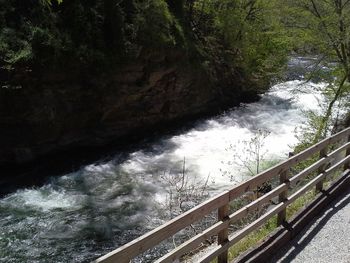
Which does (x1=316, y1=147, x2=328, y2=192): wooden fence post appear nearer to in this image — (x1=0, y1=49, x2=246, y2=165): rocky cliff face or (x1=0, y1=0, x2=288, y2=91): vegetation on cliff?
(x1=0, y1=0, x2=288, y2=91): vegetation on cliff

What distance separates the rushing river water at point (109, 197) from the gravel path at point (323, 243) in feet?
15.0

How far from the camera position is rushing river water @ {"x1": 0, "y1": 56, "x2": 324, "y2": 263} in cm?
963

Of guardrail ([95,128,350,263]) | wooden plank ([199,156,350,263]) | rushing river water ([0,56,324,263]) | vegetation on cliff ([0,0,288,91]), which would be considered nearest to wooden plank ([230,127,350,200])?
guardrail ([95,128,350,263])

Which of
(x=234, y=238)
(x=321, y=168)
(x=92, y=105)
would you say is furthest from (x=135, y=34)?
(x=234, y=238)

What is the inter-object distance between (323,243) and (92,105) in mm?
12181

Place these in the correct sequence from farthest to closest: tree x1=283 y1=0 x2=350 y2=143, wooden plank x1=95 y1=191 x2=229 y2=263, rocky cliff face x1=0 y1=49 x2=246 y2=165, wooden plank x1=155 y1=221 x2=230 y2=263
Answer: rocky cliff face x1=0 y1=49 x2=246 y2=165
tree x1=283 y1=0 x2=350 y2=143
wooden plank x1=155 y1=221 x2=230 y2=263
wooden plank x1=95 y1=191 x2=229 y2=263

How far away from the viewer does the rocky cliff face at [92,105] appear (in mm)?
14328

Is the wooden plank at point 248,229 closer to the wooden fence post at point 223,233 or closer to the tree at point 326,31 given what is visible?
the wooden fence post at point 223,233

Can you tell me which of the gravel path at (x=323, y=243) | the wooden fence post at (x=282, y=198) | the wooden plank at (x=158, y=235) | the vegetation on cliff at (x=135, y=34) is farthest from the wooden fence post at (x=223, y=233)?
the vegetation on cliff at (x=135, y=34)

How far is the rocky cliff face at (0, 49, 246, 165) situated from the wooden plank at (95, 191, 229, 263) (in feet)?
35.2

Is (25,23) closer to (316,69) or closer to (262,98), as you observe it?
(316,69)

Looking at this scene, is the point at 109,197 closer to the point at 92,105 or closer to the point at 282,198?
the point at 92,105

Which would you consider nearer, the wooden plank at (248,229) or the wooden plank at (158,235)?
the wooden plank at (158,235)

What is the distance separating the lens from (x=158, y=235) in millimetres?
3889
